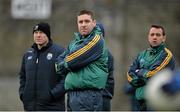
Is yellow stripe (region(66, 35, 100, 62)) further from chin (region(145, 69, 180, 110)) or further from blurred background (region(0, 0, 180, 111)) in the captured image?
blurred background (region(0, 0, 180, 111))

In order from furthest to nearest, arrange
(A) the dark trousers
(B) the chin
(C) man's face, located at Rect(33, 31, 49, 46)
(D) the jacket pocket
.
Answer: (A) the dark trousers < (C) man's face, located at Rect(33, 31, 49, 46) < (D) the jacket pocket < (B) the chin

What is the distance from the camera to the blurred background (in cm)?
1912

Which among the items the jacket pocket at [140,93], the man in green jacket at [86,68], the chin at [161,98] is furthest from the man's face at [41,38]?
the chin at [161,98]

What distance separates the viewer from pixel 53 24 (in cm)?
1923

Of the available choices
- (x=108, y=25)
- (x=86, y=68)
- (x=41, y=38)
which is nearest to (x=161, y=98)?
(x=86, y=68)

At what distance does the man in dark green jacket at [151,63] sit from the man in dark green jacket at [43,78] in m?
0.90

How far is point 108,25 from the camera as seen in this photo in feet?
62.9

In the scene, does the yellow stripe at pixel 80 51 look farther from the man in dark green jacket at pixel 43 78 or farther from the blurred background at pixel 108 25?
the blurred background at pixel 108 25

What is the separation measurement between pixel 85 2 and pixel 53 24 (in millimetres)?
1087

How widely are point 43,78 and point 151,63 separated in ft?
4.29

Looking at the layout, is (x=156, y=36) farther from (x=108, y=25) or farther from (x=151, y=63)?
(x=108, y=25)

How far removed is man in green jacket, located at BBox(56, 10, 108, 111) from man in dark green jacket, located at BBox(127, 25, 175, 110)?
75 centimetres

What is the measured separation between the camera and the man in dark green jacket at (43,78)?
27.1 feet

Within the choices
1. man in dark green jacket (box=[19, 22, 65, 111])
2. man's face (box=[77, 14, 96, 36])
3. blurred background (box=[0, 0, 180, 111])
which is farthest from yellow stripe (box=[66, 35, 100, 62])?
blurred background (box=[0, 0, 180, 111])
